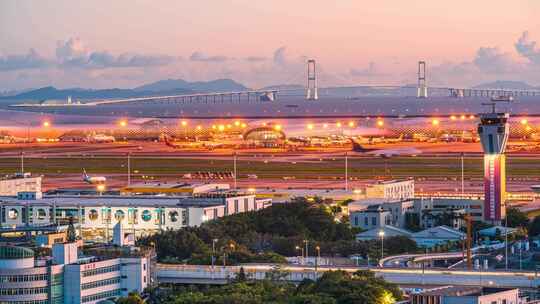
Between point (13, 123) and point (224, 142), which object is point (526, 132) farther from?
point (13, 123)

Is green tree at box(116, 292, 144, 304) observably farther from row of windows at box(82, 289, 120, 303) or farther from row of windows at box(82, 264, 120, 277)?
row of windows at box(82, 264, 120, 277)

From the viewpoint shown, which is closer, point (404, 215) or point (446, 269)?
point (446, 269)

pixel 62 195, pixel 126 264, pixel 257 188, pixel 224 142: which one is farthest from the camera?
pixel 224 142

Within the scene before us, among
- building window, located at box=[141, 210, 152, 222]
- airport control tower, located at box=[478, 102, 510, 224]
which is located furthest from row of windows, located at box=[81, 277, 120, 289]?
airport control tower, located at box=[478, 102, 510, 224]

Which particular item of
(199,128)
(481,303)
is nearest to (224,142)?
(199,128)

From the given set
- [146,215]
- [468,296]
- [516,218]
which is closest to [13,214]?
[146,215]

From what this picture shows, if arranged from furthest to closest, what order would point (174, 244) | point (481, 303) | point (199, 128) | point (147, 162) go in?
point (199, 128) < point (147, 162) < point (174, 244) < point (481, 303)
